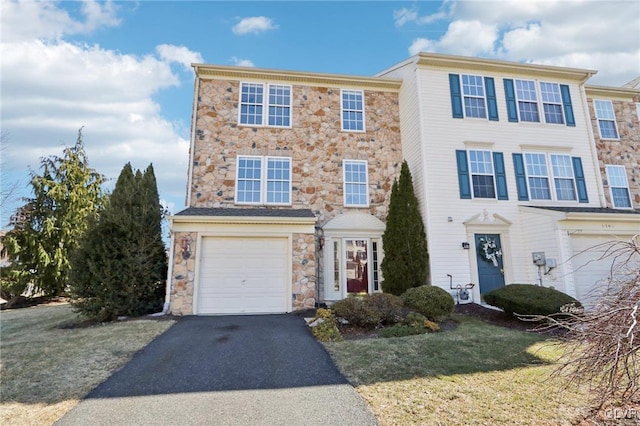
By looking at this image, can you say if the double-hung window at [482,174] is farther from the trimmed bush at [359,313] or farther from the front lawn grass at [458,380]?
the trimmed bush at [359,313]

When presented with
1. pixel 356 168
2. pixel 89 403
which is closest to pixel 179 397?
pixel 89 403

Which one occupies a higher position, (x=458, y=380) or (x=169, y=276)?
(x=169, y=276)

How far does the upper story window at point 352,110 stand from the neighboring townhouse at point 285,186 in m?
0.04

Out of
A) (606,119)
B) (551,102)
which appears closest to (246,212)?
(551,102)

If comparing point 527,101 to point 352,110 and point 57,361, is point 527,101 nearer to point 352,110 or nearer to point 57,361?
point 352,110

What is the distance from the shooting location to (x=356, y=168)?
12461 mm

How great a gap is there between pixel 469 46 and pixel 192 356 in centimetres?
1430

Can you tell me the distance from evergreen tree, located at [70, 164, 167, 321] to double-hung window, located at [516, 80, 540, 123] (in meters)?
14.1

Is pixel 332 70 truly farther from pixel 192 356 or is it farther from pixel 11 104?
pixel 11 104

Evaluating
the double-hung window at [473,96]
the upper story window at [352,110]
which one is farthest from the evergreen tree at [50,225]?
the double-hung window at [473,96]

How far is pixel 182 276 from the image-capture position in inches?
376

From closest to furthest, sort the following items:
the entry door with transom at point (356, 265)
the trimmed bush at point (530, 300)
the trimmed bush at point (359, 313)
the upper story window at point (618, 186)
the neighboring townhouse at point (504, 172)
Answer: the trimmed bush at point (359, 313)
the trimmed bush at point (530, 300)
the neighboring townhouse at point (504, 172)
the entry door with transom at point (356, 265)
the upper story window at point (618, 186)

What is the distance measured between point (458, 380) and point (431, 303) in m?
3.56

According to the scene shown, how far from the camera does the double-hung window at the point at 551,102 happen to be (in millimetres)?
12547
